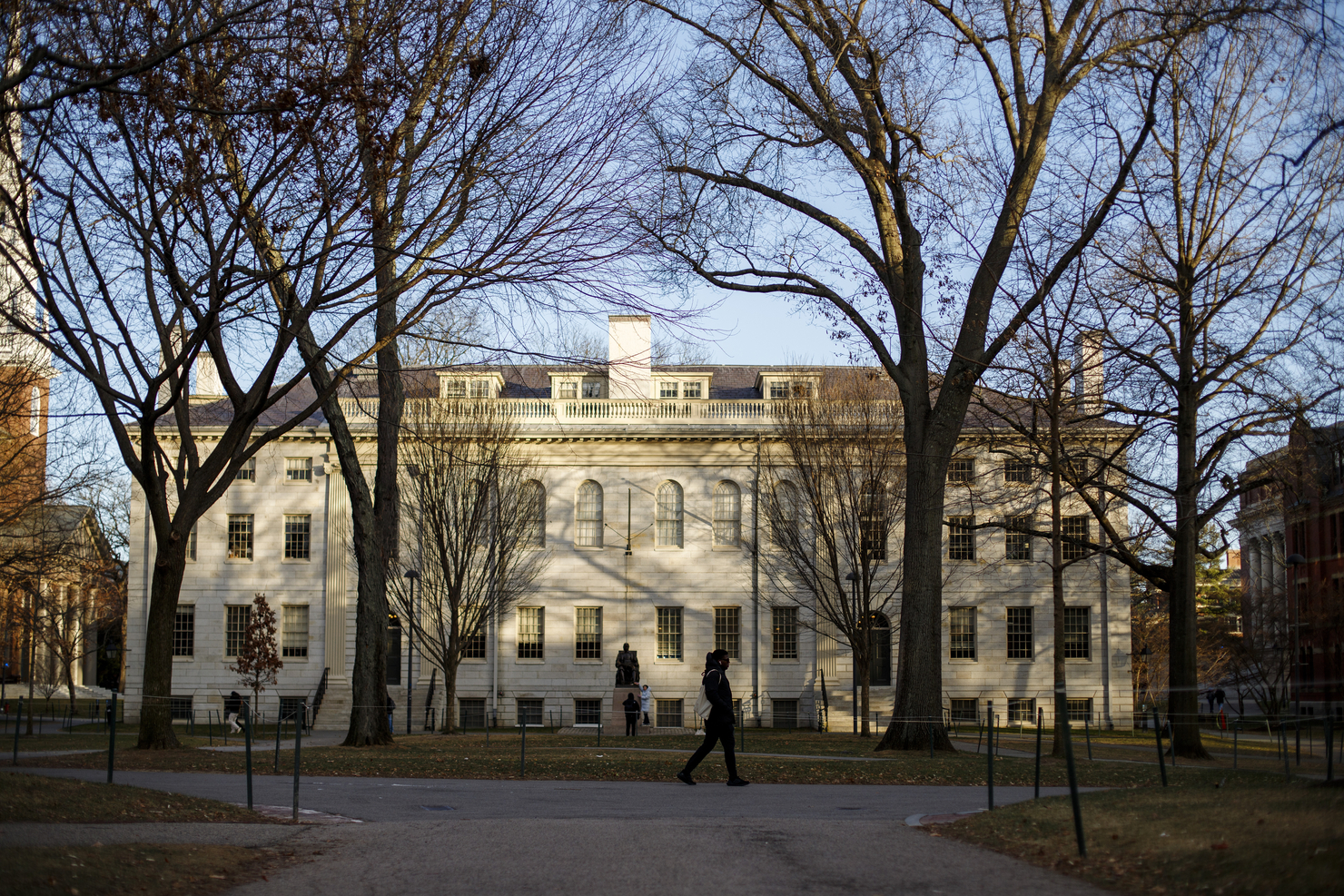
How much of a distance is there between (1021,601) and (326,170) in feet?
131

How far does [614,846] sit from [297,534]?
4238 cm

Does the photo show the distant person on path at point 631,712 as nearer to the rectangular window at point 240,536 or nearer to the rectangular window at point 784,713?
the rectangular window at point 784,713

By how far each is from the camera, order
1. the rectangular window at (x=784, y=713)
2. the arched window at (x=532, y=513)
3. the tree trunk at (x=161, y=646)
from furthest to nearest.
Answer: the rectangular window at (x=784, y=713) < the arched window at (x=532, y=513) < the tree trunk at (x=161, y=646)

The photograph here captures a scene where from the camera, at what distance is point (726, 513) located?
157 feet

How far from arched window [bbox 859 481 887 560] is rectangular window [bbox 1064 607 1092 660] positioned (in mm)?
17105

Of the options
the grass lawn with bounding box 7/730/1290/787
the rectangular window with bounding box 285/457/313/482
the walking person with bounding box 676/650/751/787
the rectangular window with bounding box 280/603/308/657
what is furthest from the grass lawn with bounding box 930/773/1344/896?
the rectangular window with bounding box 285/457/313/482

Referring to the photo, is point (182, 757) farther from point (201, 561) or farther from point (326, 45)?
point (201, 561)

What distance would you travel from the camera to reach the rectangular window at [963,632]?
157 feet

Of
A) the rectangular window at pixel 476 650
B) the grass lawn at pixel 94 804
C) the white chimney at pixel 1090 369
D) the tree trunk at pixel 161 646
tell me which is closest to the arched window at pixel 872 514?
the white chimney at pixel 1090 369

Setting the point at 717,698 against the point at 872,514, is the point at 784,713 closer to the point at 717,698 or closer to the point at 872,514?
the point at 872,514

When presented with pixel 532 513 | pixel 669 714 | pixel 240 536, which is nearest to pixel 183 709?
pixel 240 536

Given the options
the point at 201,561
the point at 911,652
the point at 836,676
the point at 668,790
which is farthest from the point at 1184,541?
the point at 201,561

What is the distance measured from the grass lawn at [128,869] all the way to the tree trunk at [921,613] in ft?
47.8

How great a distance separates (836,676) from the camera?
4653 centimetres
